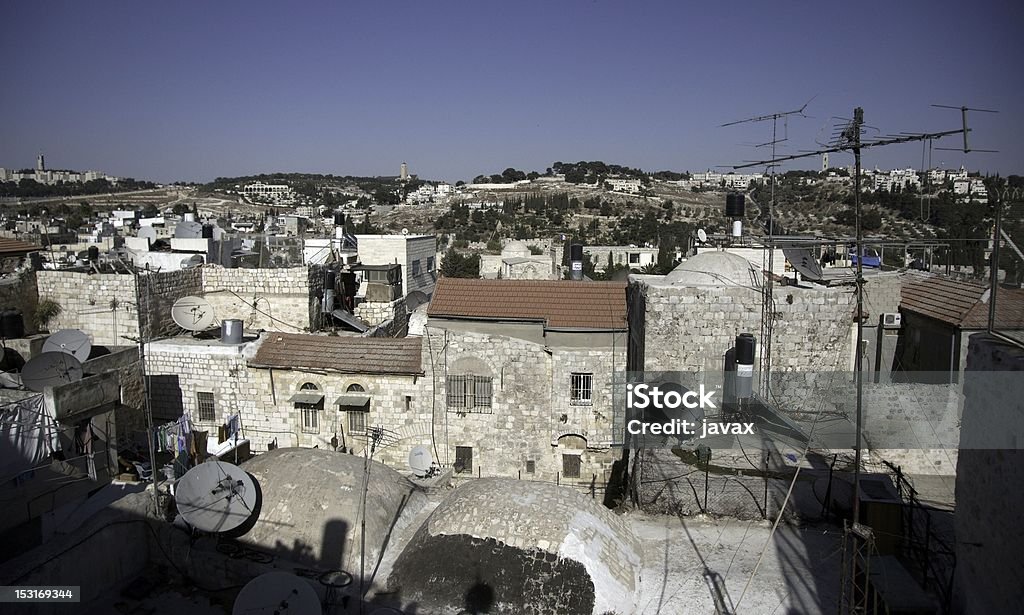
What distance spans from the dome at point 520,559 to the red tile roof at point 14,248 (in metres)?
21.3

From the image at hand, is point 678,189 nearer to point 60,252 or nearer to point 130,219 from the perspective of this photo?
point 130,219

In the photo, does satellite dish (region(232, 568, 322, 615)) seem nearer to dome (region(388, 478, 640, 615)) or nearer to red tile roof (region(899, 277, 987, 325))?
dome (region(388, 478, 640, 615))

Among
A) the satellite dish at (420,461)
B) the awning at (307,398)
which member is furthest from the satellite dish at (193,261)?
the satellite dish at (420,461)

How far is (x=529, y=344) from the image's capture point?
17.3 m

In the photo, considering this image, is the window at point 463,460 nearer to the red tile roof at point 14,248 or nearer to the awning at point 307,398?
the awning at point 307,398

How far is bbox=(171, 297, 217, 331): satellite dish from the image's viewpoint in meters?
20.2

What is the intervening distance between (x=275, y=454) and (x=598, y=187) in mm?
102456

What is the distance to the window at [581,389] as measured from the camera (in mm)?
17266

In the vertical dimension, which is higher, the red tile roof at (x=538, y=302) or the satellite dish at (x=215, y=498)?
the red tile roof at (x=538, y=302)

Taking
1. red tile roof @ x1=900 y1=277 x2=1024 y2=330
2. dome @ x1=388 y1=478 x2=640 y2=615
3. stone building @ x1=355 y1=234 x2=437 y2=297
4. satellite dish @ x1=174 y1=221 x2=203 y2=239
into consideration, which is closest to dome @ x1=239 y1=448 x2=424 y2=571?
dome @ x1=388 y1=478 x2=640 y2=615

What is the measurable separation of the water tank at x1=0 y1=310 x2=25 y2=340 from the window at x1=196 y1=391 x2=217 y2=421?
555cm

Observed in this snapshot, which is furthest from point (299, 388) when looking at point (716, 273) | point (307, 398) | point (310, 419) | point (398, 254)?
point (398, 254)

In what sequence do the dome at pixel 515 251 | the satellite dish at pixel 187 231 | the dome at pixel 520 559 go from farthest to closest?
the dome at pixel 515 251 → the satellite dish at pixel 187 231 → the dome at pixel 520 559

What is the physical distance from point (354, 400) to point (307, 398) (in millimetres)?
A: 1301
